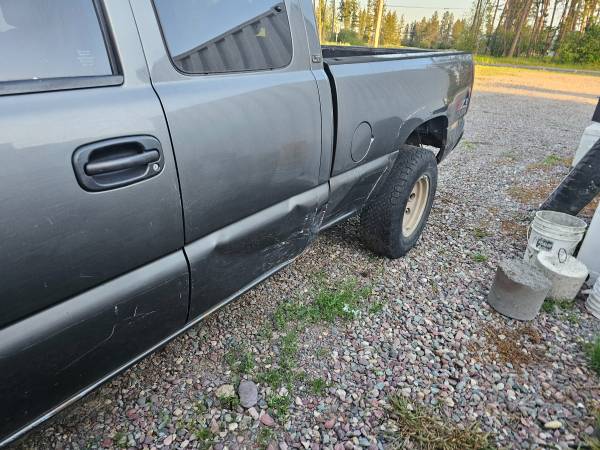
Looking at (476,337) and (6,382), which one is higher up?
(6,382)

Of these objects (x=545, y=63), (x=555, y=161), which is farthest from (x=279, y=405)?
(x=545, y=63)

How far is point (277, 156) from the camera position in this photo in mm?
1653

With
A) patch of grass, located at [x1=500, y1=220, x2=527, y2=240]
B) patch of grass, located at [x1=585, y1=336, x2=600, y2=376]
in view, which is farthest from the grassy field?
patch of grass, located at [x1=585, y1=336, x2=600, y2=376]

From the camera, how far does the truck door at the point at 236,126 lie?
1295mm

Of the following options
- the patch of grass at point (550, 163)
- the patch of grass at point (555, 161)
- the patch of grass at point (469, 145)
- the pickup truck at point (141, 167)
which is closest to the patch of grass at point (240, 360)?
the pickup truck at point (141, 167)

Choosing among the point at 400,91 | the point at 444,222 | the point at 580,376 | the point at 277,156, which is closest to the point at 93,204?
the point at 277,156

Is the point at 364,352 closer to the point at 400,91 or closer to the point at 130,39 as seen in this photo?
the point at 400,91

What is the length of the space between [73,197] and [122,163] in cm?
17

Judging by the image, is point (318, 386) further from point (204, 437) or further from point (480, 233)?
point (480, 233)

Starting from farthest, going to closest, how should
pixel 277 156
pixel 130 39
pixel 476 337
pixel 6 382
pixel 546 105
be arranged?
pixel 546 105
pixel 476 337
pixel 277 156
pixel 130 39
pixel 6 382

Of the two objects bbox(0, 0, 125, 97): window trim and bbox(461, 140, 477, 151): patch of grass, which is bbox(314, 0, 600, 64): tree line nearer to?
bbox(461, 140, 477, 151): patch of grass

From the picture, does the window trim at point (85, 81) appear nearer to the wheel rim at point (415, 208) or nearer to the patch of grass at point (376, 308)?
the patch of grass at point (376, 308)

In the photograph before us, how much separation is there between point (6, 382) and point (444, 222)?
3.50 meters

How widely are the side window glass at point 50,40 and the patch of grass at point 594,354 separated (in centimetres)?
265
